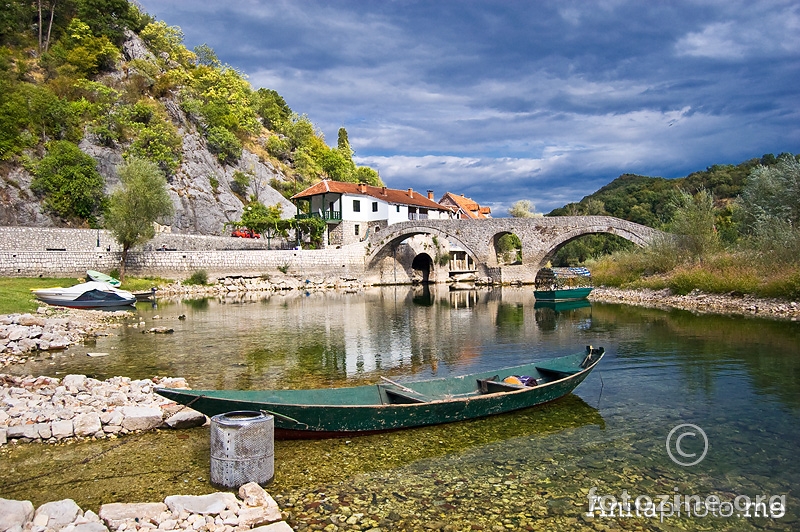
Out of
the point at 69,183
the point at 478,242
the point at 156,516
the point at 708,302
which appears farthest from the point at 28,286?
the point at 708,302

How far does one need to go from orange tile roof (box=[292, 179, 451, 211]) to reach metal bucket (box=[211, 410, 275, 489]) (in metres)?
46.3

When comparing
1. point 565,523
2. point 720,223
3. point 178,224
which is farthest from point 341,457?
point 720,223

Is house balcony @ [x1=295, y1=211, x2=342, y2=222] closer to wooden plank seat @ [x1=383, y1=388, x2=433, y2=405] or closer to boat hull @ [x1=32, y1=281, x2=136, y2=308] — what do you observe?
boat hull @ [x1=32, y1=281, x2=136, y2=308]

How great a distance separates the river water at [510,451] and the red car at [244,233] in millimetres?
33802

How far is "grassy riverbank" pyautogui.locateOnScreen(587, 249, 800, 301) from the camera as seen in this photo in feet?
77.2

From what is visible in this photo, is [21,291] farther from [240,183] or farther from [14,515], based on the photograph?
[240,183]

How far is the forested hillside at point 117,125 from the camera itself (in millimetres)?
40125

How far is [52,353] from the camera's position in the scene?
1535 cm

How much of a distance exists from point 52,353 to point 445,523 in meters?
14.2

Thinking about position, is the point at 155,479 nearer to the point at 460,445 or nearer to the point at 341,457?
the point at 341,457

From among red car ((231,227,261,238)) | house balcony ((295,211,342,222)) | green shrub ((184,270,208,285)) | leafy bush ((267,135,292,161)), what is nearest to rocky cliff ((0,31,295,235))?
red car ((231,227,261,238))

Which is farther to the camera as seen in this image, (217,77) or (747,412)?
(217,77)

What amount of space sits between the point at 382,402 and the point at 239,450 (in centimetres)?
288

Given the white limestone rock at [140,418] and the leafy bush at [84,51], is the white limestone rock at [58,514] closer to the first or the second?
the white limestone rock at [140,418]
